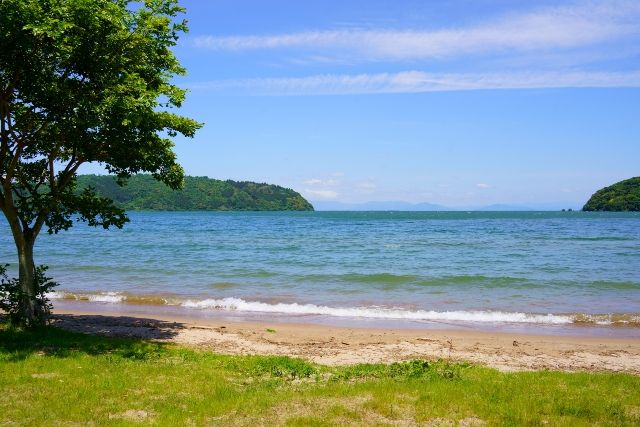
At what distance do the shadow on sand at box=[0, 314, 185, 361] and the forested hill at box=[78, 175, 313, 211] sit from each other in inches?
5066

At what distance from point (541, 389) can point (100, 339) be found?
31.1ft

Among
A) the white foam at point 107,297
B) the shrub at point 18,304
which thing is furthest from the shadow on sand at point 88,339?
the white foam at point 107,297

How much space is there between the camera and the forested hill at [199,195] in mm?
150625

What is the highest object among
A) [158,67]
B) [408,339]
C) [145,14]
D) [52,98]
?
[145,14]

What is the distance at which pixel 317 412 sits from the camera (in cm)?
727

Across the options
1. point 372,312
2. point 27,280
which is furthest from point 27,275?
point 372,312

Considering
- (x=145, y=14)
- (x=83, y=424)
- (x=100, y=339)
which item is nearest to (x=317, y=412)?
(x=83, y=424)

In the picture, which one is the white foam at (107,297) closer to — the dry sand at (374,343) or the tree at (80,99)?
the dry sand at (374,343)

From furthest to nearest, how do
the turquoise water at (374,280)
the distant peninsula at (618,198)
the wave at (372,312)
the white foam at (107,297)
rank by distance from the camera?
1. the distant peninsula at (618,198)
2. the white foam at (107,297)
3. the turquoise water at (374,280)
4. the wave at (372,312)

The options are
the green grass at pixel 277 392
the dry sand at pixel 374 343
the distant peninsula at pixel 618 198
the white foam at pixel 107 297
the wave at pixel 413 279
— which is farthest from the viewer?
the distant peninsula at pixel 618 198

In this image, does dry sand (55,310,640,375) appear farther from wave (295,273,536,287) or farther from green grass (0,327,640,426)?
wave (295,273,536,287)

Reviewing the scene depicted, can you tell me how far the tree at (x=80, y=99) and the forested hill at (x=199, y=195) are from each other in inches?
5131

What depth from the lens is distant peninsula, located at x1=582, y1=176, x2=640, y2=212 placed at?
483ft

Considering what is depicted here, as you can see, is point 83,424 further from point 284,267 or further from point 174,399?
point 284,267
